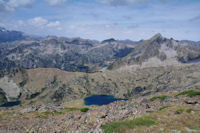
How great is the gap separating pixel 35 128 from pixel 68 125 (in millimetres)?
9016

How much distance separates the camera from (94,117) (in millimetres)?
36844

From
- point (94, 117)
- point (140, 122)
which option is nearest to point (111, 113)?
point (94, 117)

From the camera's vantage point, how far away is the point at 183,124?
28.8 metres

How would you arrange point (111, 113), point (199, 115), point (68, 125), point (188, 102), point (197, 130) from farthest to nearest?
point (188, 102) → point (111, 113) → point (68, 125) → point (199, 115) → point (197, 130)

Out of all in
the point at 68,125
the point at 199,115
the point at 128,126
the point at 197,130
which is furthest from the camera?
the point at 68,125

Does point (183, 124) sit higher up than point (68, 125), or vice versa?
point (183, 124)

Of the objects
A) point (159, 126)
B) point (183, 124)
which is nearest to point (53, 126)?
point (159, 126)

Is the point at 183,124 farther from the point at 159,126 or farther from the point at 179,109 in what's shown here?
the point at 179,109

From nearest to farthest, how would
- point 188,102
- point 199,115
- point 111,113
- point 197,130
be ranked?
1. point 197,130
2. point 199,115
3. point 111,113
4. point 188,102

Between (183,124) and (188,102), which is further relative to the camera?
(188,102)

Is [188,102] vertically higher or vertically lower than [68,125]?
higher

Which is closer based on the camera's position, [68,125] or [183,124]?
[183,124]

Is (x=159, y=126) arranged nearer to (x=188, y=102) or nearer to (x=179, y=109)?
(x=179, y=109)

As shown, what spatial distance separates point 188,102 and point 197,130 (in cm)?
1863
